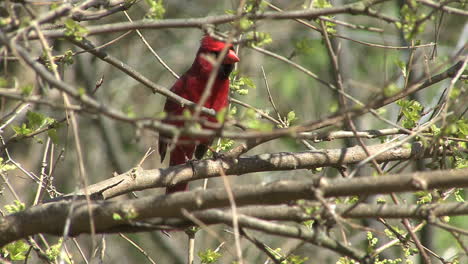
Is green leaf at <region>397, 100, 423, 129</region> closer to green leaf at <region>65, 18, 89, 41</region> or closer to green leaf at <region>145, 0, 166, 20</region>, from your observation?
green leaf at <region>145, 0, 166, 20</region>

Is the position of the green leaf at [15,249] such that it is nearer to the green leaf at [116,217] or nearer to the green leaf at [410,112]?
the green leaf at [116,217]

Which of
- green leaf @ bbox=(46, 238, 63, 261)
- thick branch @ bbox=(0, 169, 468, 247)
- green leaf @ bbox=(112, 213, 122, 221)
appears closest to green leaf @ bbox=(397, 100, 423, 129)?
thick branch @ bbox=(0, 169, 468, 247)

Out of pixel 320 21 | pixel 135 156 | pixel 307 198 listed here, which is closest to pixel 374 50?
pixel 135 156

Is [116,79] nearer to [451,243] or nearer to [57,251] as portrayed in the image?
[451,243]

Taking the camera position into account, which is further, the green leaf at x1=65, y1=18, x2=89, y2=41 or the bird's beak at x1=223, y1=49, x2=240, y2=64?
the bird's beak at x1=223, y1=49, x2=240, y2=64

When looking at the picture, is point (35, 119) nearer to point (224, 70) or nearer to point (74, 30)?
point (74, 30)

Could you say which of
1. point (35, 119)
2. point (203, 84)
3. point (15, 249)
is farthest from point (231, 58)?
point (15, 249)

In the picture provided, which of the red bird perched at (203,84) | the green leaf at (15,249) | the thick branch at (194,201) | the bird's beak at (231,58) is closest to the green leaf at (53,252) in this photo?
the green leaf at (15,249)

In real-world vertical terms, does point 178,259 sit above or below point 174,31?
below

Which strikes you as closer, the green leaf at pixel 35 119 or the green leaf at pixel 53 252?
the green leaf at pixel 35 119

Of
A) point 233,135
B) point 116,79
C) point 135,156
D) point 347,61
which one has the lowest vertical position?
point 135,156

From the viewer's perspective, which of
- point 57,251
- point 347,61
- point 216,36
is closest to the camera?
point 216,36

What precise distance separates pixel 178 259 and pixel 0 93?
Answer: 5.12 m

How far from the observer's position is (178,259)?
6895mm
